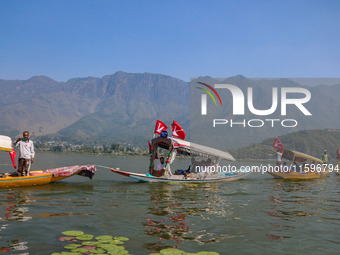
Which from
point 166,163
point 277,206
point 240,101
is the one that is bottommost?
point 277,206

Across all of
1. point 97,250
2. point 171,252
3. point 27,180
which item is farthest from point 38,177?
point 171,252

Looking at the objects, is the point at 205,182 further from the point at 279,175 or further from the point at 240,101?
the point at 240,101

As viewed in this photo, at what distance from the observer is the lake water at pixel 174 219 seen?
10.2 metres

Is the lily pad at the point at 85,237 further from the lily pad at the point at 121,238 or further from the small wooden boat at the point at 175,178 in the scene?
the small wooden boat at the point at 175,178

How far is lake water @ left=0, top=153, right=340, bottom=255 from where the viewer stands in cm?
1019

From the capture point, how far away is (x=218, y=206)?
16.9 metres

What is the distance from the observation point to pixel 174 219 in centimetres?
1342

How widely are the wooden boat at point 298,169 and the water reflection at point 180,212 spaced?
11925 millimetres

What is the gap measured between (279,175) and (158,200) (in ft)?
63.2

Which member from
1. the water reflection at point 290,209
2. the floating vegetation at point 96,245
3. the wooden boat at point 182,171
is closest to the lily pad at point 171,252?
the floating vegetation at point 96,245

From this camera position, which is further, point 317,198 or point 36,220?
point 317,198

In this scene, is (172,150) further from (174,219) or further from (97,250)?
(97,250)

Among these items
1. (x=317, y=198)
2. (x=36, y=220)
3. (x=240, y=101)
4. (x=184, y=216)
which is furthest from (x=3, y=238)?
(x=240, y=101)

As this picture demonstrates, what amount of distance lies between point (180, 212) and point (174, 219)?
154cm
